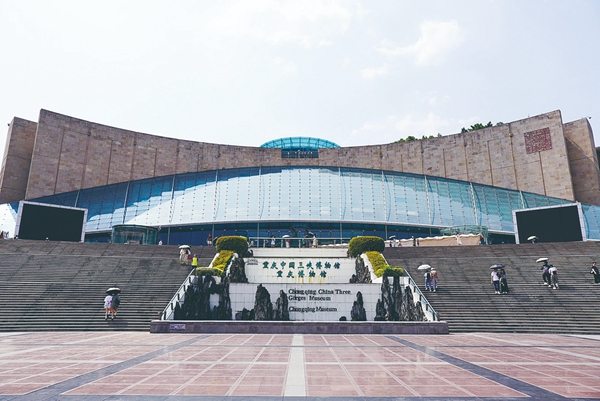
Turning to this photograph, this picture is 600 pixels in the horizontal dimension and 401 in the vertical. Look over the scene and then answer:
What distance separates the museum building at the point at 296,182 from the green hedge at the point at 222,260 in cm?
1596

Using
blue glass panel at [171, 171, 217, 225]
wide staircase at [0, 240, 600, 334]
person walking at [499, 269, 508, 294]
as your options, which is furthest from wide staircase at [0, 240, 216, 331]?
person walking at [499, 269, 508, 294]

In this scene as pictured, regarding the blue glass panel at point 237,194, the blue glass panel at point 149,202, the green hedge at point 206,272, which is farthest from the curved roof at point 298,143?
the green hedge at point 206,272

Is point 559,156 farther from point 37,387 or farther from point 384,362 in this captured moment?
point 37,387

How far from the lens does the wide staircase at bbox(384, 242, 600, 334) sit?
1521 cm

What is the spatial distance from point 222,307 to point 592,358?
534 inches

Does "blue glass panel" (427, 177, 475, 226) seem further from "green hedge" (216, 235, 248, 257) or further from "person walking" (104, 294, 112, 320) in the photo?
"person walking" (104, 294, 112, 320)

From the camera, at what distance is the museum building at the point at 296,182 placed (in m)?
37.4

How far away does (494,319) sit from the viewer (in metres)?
15.6

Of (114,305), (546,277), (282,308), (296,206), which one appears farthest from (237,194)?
(546,277)

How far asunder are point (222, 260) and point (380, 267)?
824cm

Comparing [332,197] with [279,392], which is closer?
[279,392]

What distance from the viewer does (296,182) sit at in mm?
42594

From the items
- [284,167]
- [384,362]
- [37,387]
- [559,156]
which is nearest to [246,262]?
[384,362]

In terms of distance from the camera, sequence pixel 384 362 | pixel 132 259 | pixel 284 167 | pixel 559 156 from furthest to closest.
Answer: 1. pixel 284 167
2. pixel 559 156
3. pixel 132 259
4. pixel 384 362
